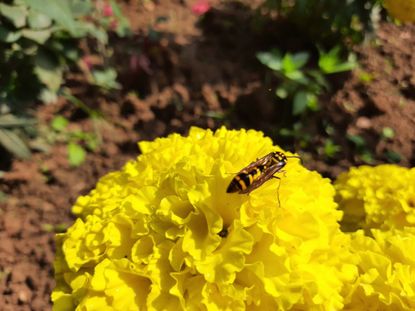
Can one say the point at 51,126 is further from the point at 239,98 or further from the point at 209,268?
the point at 209,268

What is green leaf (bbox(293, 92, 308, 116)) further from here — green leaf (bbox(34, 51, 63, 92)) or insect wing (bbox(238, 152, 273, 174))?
insect wing (bbox(238, 152, 273, 174))

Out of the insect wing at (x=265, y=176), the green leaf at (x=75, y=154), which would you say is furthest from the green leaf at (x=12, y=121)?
the insect wing at (x=265, y=176)

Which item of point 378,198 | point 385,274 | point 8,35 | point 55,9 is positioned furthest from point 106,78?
point 385,274

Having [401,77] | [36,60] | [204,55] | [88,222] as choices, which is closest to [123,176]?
[88,222]

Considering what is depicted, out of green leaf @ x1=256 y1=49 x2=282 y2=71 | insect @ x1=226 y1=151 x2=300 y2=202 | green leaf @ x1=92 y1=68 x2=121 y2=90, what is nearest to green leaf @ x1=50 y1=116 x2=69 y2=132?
green leaf @ x1=92 y1=68 x2=121 y2=90

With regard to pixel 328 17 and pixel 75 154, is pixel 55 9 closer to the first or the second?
pixel 75 154

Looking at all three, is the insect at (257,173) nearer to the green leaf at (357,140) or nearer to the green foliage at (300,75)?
the green foliage at (300,75)
